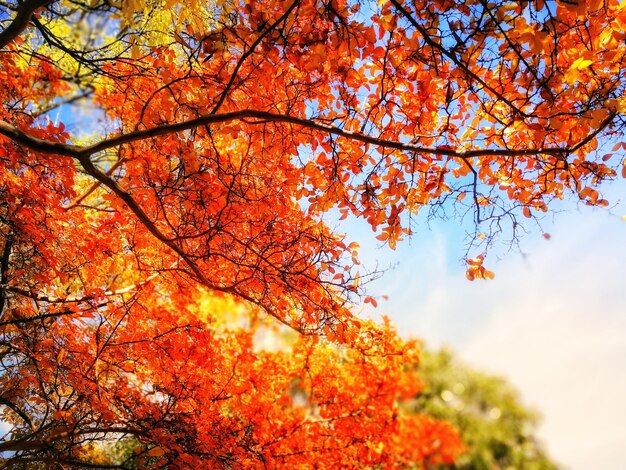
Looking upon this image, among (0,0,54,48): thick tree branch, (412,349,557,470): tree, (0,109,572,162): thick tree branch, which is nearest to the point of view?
(0,0,54,48): thick tree branch

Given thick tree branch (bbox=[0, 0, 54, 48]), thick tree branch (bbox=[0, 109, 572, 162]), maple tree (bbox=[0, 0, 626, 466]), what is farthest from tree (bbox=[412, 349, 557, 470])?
thick tree branch (bbox=[0, 0, 54, 48])

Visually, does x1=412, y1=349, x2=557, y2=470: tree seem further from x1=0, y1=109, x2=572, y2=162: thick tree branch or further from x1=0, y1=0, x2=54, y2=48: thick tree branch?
x1=0, y1=0, x2=54, y2=48: thick tree branch

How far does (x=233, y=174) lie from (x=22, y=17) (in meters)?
1.91

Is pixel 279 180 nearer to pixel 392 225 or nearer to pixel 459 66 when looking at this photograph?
pixel 392 225

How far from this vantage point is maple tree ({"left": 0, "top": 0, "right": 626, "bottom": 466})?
10.5 ft

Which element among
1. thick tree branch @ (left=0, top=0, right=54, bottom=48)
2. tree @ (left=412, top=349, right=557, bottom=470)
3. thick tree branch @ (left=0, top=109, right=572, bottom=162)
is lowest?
thick tree branch @ (left=0, top=109, right=572, bottom=162)

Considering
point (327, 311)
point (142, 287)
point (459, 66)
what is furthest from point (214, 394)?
point (459, 66)

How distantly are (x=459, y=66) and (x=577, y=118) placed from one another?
1.28m

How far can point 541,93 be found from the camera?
3377 mm

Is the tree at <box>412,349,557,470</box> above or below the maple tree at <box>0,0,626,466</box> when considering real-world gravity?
above

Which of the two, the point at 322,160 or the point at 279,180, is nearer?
the point at 322,160

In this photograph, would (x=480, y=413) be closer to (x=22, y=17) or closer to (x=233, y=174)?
(x=233, y=174)

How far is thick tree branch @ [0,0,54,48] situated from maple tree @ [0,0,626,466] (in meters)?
0.02

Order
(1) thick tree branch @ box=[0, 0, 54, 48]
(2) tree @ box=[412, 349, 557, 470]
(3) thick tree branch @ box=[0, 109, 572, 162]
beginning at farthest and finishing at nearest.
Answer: (2) tree @ box=[412, 349, 557, 470], (3) thick tree branch @ box=[0, 109, 572, 162], (1) thick tree branch @ box=[0, 0, 54, 48]
